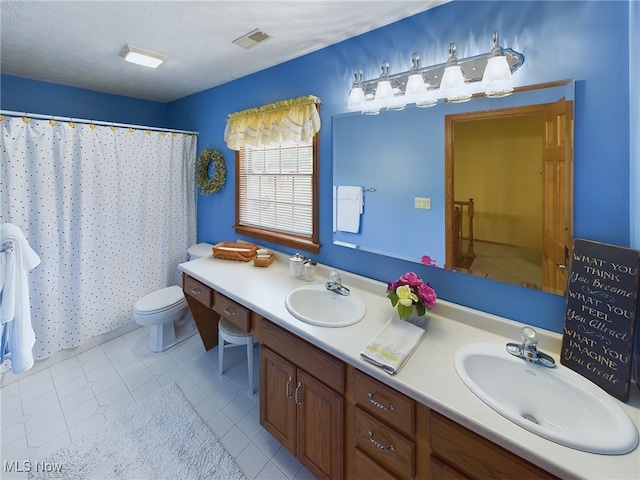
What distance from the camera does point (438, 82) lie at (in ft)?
4.38

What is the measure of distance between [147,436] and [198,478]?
46cm

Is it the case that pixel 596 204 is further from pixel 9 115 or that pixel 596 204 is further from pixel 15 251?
pixel 9 115

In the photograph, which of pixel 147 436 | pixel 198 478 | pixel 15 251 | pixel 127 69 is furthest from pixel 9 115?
pixel 198 478

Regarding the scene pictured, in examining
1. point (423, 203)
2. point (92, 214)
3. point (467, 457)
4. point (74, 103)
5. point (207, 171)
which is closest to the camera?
point (467, 457)

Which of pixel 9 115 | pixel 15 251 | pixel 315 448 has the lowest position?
pixel 315 448

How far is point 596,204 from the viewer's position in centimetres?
104

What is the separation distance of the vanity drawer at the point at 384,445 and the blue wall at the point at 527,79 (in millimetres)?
688

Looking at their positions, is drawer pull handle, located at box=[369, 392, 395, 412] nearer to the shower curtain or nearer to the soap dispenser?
the soap dispenser

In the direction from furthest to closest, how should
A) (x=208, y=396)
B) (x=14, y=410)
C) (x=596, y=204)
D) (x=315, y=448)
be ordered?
1. (x=208, y=396)
2. (x=14, y=410)
3. (x=315, y=448)
4. (x=596, y=204)

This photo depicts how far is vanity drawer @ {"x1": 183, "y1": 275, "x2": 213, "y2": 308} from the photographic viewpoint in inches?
74.9

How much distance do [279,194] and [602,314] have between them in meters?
1.94

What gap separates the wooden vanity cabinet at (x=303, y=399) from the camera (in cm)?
120

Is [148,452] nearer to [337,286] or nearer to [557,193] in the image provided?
[337,286]

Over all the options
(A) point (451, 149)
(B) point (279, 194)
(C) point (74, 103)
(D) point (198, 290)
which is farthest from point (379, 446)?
(C) point (74, 103)
